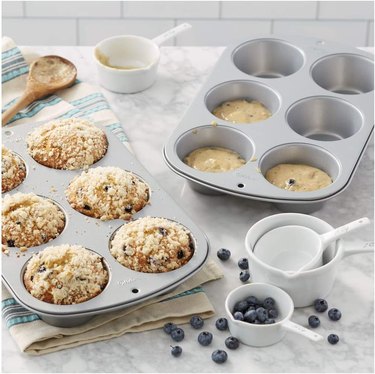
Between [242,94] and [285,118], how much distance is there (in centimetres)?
28

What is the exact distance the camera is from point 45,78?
3258mm

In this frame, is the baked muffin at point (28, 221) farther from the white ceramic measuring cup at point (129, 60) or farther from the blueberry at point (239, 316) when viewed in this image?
the white ceramic measuring cup at point (129, 60)

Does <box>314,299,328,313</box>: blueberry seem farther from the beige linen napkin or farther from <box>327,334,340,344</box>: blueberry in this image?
the beige linen napkin

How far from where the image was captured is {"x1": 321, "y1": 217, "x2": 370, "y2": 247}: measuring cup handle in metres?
2.40

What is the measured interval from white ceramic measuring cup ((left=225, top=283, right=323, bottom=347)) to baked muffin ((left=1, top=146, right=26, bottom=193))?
Result: 73 centimetres

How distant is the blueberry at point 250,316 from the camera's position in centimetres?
230

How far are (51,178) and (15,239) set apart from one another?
0.29 metres

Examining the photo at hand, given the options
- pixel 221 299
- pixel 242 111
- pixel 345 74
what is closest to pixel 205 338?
pixel 221 299

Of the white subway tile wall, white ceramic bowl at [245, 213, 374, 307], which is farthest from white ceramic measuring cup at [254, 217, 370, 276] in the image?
the white subway tile wall

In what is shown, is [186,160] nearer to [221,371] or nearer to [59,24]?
[221,371]

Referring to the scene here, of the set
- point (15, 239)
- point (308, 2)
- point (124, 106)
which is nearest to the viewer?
point (15, 239)

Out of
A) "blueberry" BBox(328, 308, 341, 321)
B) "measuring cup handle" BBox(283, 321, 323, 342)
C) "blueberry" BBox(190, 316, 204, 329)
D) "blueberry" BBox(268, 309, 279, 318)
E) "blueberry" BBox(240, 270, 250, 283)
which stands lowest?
"blueberry" BBox(190, 316, 204, 329)

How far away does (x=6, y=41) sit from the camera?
3.36 meters

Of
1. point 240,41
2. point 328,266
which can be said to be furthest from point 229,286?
point 240,41
